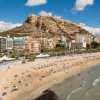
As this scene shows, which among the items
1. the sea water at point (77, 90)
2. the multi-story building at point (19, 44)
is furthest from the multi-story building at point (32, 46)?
the sea water at point (77, 90)

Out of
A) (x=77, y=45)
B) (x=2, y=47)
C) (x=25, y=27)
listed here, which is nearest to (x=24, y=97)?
(x=2, y=47)

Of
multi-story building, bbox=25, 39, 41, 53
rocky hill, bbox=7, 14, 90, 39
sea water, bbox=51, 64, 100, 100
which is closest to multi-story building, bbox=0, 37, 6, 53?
multi-story building, bbox=25, 39, 41, 53

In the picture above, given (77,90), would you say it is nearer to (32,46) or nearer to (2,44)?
(32,46)

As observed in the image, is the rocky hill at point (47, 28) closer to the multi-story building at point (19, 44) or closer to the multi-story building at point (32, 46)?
the multi-story building at point (19, 44)

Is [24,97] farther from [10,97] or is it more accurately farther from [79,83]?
[79,83]

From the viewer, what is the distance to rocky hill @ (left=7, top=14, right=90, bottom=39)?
12754cm

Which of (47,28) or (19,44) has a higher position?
(47,28)

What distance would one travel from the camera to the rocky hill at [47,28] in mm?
127537

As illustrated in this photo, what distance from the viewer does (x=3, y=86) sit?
848 inches

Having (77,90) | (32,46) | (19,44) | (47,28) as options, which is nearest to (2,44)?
(19,44)

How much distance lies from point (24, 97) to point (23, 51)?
163 feet

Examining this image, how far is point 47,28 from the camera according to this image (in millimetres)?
135500

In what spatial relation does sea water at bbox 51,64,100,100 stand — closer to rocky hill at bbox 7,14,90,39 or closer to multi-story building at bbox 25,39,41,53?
multi-story building at bbox 25,39,41,53

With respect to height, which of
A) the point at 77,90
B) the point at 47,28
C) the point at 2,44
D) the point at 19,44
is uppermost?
the point at 47,28
